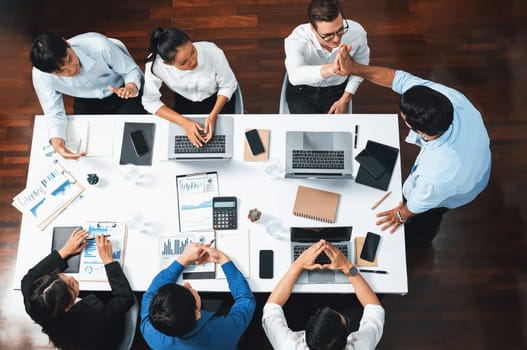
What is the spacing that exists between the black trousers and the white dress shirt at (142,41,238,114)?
1.07 ft

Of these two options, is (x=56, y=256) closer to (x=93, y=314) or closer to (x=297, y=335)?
(x=93, y=314)

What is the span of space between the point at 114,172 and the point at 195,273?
74 centimetres

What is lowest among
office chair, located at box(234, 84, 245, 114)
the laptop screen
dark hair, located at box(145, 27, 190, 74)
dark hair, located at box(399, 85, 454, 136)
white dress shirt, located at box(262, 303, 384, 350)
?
white dress shirt, located at box(262, 303, 384, 350)

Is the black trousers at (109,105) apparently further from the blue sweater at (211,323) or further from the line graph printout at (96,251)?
the blue sweater at (211,323)

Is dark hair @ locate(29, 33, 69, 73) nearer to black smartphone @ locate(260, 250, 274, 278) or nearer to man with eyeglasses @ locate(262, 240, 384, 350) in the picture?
black smartphone @ locate(260, 250, 274, 278)

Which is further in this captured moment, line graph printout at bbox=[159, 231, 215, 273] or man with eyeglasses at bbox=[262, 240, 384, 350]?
line graph printout at bbox=[159, 231, 215, 273]

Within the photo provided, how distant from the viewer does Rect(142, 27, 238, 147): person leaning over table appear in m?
2.23

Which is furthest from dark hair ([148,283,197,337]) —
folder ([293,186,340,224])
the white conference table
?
folder ([293,186,340,224])

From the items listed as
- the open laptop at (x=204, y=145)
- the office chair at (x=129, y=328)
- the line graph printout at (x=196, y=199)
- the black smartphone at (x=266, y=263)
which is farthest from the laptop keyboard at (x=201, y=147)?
the office chair at (x=129, y=328)

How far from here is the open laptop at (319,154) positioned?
233 centimetres

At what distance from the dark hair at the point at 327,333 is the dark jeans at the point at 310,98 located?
4.49 feet

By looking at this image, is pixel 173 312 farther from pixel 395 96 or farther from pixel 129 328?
pixel 395 96

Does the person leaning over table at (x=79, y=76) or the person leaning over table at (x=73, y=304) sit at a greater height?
the person leaning over table at (x=79, y=76)

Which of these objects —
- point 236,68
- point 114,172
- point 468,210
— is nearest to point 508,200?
point 468,210
